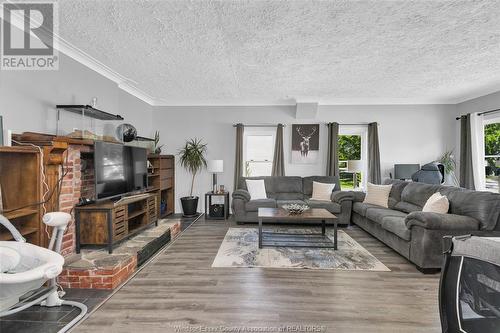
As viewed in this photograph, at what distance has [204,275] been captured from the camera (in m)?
2.69

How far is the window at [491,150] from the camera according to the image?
4715mm

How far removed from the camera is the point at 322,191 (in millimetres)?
5160

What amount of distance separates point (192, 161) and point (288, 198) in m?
2.35

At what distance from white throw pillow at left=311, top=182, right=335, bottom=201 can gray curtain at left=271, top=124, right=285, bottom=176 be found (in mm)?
861

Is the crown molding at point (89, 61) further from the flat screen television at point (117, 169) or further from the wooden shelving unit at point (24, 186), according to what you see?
the wooden shelving unit at point (24, 186)

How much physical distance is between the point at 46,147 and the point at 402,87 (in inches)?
217

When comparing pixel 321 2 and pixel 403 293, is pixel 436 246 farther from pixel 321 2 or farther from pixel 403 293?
pixel 321 2

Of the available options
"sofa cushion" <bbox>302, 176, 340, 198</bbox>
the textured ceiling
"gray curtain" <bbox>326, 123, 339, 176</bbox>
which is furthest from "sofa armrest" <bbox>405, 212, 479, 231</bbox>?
"gray curtain" <bbox>326, 123, 339, 176</bbox>

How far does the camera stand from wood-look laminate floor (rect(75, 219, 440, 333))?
1896 millimetres

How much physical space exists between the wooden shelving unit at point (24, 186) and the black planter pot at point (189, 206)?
312 cm

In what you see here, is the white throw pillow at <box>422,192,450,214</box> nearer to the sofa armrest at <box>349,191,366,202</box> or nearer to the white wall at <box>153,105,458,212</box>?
the sofa armrest at <box>349,191,366,202</box>

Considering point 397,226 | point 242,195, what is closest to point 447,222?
point 397,226

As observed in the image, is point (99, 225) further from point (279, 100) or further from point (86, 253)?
point (279, 100)

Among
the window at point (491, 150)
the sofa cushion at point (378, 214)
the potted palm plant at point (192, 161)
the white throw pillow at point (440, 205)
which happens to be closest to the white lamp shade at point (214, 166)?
the potted palm plant at point (192, 161)
